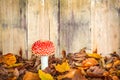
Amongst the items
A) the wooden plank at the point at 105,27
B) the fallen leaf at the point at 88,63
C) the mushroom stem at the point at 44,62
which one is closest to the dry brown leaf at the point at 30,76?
the mushroom stem at the point at 44,62

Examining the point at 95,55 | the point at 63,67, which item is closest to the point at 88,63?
the point at 95,55

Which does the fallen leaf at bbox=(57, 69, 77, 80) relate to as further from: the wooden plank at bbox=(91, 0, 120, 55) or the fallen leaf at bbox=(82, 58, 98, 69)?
the wooden plank at bbox=(91, 0, 120, 55)

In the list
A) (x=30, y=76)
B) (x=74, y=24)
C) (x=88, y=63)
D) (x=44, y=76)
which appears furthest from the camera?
(x=74, y=24)

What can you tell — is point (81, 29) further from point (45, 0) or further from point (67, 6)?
point (45, 0)

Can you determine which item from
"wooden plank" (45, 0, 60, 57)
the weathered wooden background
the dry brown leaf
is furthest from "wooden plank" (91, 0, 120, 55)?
the dry brown leaf

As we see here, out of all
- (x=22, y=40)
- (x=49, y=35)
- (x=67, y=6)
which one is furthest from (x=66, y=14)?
(x=22, y=40)

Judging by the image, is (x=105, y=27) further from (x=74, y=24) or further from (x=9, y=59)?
(x=9, y=59)

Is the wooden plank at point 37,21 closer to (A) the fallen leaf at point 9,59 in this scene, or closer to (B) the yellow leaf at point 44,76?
(A) the fallen leaf at point 9,59
